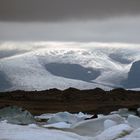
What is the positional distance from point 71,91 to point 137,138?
62.3 metres

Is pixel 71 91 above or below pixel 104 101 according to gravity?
above

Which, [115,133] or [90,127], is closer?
[115,133]

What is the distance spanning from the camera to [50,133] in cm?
928

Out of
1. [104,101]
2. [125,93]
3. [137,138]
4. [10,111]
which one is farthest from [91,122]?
[125,93]

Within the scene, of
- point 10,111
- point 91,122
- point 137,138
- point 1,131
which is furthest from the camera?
point 10,111

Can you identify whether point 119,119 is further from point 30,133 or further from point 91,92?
point 91,92

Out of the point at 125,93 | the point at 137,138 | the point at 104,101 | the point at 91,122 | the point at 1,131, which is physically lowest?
the point at 137,138

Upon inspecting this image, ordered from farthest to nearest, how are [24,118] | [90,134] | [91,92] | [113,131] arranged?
[91,92]
[24,118]
[90,134]
[113,131]

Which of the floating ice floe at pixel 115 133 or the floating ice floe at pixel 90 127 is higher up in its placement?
the floating ice floe at pixel 90 127

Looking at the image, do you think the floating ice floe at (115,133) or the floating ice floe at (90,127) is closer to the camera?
the floating ice floe at (115,133)

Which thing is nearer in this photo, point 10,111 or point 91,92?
point 10,111

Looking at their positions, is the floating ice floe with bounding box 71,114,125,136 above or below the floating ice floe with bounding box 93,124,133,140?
above

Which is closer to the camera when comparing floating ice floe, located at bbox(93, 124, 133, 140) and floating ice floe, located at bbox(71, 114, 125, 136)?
floating ice floe, located at bbox(93, 124, 133, 140)

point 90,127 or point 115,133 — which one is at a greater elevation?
point 90,127
